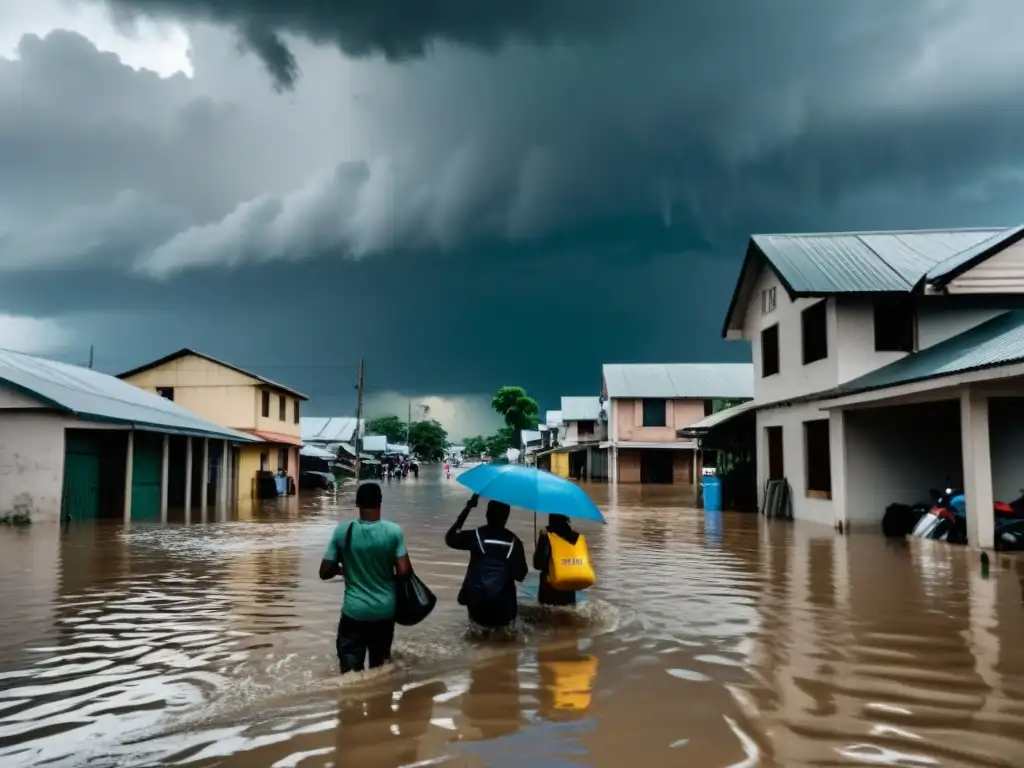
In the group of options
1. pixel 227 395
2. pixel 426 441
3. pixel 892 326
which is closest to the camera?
pixel 892 326

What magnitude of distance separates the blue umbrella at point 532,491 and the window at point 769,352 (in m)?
16.5

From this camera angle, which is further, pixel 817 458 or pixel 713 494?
pixel 713 494

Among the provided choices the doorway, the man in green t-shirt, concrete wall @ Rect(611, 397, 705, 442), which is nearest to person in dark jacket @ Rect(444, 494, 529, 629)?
the man in green t-shirt

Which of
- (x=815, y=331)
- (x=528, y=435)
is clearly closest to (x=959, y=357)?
(x=815, y=331)

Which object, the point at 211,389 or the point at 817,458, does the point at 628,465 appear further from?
the point at 817,458

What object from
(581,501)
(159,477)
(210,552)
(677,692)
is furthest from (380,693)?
(159,477)

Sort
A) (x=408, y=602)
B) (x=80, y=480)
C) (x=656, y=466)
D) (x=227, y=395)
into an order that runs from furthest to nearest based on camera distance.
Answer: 1. (x=656, y=466)
2. (x=227, y=395)
3. (x=80, y=480)
4. (x=408, y=602)

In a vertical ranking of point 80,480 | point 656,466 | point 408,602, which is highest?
point 656,466

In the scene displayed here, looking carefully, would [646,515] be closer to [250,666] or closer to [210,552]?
[210,552]

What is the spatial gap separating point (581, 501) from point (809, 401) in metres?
13.2

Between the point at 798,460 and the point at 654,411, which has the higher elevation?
the point at 654,411

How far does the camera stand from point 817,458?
19375 millimetres

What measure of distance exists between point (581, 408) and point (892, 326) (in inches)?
1742

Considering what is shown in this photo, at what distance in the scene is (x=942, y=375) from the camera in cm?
1277
